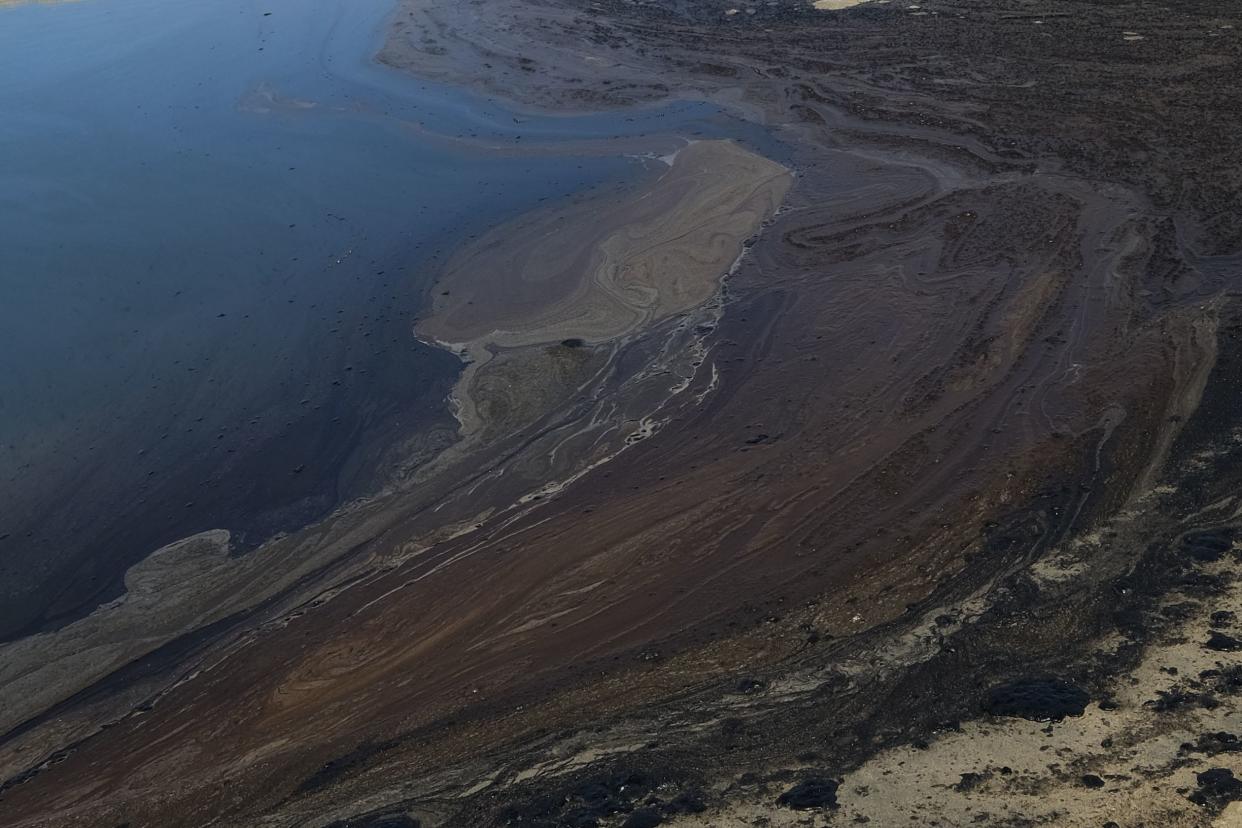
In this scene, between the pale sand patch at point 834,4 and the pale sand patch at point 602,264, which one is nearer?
the pale sand patch at point 602,264

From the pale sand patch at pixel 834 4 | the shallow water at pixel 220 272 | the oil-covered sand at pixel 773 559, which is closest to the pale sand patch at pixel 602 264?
the oil-covered sand at pixel 773 559

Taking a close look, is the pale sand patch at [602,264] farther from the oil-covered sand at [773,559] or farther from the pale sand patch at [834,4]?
the pale sand patch at [834,4]

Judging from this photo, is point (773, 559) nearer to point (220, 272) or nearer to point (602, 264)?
point (602, 264)

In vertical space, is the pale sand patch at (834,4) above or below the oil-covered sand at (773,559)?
above

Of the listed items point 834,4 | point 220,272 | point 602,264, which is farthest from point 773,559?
point 834,4

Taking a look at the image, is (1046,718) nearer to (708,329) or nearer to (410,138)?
(708,329)

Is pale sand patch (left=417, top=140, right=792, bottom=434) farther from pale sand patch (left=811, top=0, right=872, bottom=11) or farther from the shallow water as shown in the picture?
pale sand patch (left=811, top=0, right=872, bottom=11)

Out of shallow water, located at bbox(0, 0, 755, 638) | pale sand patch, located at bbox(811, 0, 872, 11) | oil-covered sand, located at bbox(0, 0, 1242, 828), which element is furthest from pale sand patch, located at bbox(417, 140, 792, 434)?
pale sand patch, located at bbox(811, 0, 872, 11)
